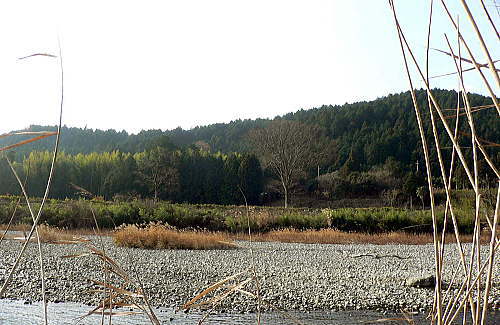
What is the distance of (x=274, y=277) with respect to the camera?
7008 millimetres

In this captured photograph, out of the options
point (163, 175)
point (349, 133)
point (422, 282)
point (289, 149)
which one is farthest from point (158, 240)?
point (349, 133)

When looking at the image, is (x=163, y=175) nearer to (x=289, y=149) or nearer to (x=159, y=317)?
(x=289, y=149)

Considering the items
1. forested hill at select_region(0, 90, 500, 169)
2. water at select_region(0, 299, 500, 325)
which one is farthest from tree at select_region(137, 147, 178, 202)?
water at select_region(0, 299, 500, 325)

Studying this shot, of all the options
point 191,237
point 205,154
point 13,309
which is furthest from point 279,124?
point 13,309

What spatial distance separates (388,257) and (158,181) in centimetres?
1885

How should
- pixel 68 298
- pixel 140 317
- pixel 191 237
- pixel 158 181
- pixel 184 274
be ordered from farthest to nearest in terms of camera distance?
pixel 158 181 → pixel 191 237 → pixel 184 274 → pixel 68 298 → pixel 140 317

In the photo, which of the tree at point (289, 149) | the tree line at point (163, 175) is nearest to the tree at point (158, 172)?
the tree line at point (163, 175)

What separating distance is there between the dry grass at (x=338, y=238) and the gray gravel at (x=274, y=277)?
108 inches

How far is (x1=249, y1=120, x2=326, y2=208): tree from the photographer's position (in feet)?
95.5

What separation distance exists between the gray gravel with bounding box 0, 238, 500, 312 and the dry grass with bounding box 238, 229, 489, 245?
2736mm

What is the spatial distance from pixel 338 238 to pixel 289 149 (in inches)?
673

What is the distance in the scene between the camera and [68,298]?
558 centimetres

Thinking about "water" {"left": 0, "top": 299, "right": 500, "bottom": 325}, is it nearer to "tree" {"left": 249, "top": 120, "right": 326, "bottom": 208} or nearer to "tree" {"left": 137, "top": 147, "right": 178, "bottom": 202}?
"tree" {"left": 137, "top": 147, "right": 178, "bottom": 202}

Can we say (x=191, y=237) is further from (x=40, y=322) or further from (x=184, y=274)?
(x=40, y=322)
